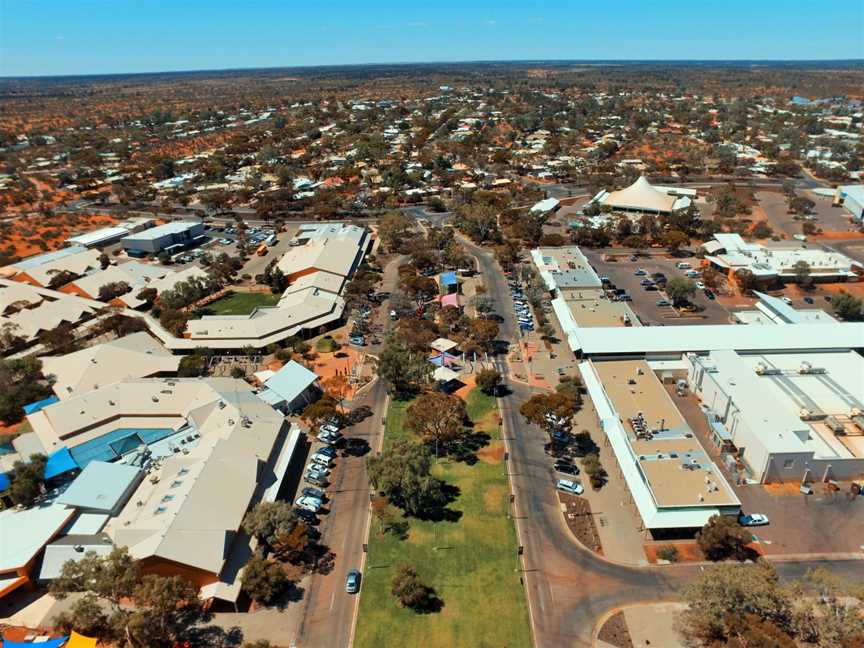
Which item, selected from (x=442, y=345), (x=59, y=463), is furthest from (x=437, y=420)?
(x=59, y=463)

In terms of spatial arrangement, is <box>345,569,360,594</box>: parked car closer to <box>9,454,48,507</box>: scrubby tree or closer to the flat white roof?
<box>9,454,48,507</box>: scrubby tree

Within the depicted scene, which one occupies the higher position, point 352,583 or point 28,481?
point 28,481

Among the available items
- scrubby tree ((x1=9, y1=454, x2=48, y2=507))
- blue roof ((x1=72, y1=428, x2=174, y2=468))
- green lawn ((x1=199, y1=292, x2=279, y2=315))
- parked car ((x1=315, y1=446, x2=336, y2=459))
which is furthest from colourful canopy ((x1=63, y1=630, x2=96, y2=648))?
→ green lawn ((x1=199, y1=292, x2=279, y2=315))

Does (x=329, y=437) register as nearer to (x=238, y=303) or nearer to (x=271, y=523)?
(x=271, y=523)

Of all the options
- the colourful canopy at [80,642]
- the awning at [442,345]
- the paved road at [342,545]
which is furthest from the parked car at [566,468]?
the colourful canopy at [80,642]

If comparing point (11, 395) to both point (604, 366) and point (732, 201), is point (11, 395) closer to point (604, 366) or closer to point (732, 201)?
point (604, 366)

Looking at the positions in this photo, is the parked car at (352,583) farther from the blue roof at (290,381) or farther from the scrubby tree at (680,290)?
the scrubby tree at (680,290)

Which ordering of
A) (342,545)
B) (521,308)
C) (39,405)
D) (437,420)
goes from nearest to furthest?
(342,545) → (437,420) → (39,405) → (521,308)
